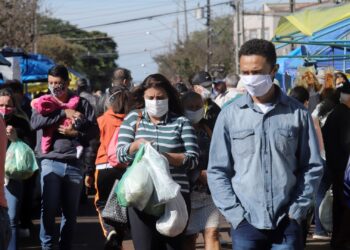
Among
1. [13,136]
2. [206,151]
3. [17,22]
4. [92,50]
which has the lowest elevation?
[206,151]

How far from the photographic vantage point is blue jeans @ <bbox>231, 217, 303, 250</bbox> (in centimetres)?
538

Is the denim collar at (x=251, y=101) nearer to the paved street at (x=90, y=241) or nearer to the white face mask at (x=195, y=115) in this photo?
the white face mask at (x=195, y=115)

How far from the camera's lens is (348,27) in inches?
464

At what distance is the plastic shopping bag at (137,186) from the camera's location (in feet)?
21.5

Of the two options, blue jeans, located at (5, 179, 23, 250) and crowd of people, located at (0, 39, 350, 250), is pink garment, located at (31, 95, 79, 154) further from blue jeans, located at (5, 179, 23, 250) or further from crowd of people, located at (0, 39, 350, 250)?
blue jeans, located at (5, 179, 23, 250)

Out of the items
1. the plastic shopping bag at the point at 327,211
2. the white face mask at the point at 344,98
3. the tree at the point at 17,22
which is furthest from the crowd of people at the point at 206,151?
the tree at the point at 17,22

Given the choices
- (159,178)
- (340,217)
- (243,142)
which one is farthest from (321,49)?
(243,142)

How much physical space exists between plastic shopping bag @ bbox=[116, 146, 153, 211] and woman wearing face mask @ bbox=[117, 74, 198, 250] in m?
0.12

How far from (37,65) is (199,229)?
37.4ft

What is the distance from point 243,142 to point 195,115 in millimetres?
3115

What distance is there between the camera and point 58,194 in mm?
8750

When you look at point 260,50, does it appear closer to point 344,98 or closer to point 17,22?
point 344,98

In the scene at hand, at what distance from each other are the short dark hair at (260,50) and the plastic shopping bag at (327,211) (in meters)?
5.68

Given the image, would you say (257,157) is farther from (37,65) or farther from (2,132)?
(37,65)
